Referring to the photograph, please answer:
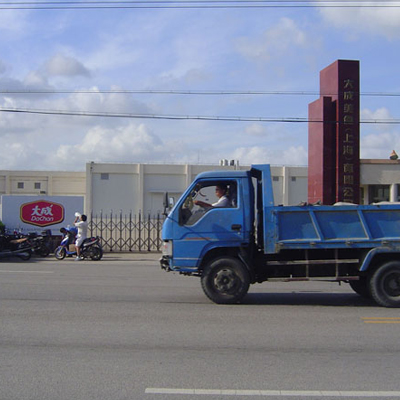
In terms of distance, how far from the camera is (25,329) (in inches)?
313

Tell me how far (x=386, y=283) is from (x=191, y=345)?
453cm

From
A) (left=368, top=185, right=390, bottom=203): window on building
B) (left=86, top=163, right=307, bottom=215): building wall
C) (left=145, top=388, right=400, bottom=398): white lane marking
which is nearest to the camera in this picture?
(left=145, top=388, right=400, bottom=398): white lane marking

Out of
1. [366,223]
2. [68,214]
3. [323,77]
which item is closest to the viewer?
[366,223]

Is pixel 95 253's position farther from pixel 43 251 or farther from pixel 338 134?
pixel 338 134

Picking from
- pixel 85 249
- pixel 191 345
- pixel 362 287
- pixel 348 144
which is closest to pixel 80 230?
pixel 85 249

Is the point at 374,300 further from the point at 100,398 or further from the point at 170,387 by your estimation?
the point at 100,398

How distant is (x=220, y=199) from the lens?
1023cm

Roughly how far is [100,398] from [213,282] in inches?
199

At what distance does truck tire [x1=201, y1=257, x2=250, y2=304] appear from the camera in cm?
995

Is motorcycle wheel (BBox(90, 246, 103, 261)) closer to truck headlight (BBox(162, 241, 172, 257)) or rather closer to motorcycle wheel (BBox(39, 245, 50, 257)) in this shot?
motorcycle wheel (BBox(39, 245, 50, 257))

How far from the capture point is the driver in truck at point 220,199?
10.1 meters

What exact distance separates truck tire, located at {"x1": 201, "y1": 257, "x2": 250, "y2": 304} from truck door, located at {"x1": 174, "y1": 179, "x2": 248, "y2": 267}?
0.34 m

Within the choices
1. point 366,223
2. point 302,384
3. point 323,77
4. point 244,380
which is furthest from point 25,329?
point 323,77

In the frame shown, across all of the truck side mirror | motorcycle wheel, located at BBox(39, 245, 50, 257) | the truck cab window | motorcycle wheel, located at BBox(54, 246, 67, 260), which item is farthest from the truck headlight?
motorcycle wheel, located at BBox(39, 245, 50, 257)
